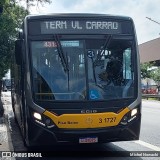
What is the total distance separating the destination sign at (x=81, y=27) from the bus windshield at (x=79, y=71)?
0.19 m

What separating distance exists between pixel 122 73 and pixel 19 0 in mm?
13557

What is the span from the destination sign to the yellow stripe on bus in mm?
1765

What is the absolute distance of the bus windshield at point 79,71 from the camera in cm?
829

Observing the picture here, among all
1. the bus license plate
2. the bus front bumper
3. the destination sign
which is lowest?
the bus license plate

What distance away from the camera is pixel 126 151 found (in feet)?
31.1

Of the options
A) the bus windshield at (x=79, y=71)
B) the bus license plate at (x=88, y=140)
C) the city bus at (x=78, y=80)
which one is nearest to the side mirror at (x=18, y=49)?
the city bus at (x=78, y=80)

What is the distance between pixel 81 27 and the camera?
28.7 feet

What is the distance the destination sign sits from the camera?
339 inches

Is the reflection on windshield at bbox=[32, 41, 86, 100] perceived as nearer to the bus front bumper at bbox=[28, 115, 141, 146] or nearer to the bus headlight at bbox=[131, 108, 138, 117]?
the bus front bumper at bbox=[28, 115, 141, 146]

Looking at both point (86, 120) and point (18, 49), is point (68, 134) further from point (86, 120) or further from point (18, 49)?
point (18, 49)

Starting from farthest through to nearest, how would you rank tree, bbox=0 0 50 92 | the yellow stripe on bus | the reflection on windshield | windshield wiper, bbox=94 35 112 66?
tree, bbox=0 0 50 92 < windshield wiper, bbox=94 35 112 66 < the reflection on windshield < the yellow stripe on bus

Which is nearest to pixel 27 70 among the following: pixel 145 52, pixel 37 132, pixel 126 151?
pixel 37 132

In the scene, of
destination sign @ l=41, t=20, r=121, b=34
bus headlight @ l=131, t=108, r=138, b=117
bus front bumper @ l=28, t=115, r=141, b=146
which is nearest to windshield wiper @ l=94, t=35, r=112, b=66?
destination sign @ l=41, t=20, r=121, b=34

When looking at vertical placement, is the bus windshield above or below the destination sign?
below
